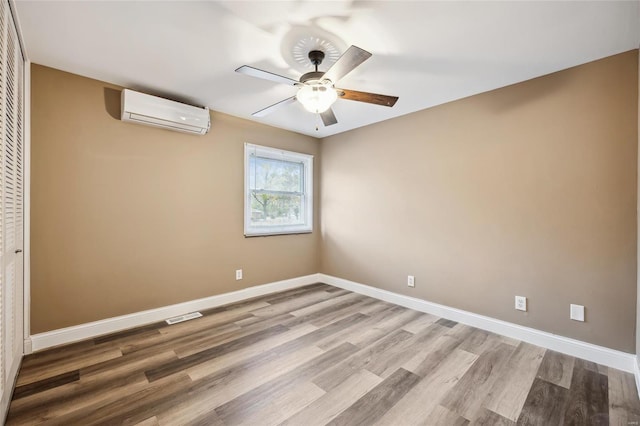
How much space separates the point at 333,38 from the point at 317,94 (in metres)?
0.39

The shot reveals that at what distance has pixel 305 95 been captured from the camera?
6.71ft

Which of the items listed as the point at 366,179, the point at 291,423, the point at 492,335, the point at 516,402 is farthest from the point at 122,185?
the point at 492,335

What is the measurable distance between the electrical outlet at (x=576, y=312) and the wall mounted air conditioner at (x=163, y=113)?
151 inches

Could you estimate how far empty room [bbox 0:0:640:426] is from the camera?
1751mm

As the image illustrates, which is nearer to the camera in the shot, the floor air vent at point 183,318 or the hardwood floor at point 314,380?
the hardwood floor at point 314,380

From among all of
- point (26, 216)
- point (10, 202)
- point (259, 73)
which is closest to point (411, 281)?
point (259, 73)

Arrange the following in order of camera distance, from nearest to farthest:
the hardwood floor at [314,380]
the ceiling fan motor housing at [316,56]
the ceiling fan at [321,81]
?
the hardwood floor at [314,380] → the ceiling fan at [321,81] → the ceiling fan motor housing at [316,56]

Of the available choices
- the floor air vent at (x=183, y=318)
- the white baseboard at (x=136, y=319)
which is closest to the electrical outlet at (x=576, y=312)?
the white baseboard at (x=136, y=319)

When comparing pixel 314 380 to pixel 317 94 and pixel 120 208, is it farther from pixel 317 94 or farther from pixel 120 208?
pixel 120 208

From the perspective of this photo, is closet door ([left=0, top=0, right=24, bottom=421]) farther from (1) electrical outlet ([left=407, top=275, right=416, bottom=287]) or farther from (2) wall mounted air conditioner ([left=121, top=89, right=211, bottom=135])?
(1) electrical outlet ([left=407, top=275, right=416, bottom=287])

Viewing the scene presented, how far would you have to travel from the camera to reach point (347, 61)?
1729 mm

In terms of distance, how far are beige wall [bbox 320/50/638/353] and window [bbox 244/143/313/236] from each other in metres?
1.04

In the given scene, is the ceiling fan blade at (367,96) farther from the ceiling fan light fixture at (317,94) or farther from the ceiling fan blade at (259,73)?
the ceiling fan blade at (259,73)

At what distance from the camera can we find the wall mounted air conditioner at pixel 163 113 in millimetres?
2633
